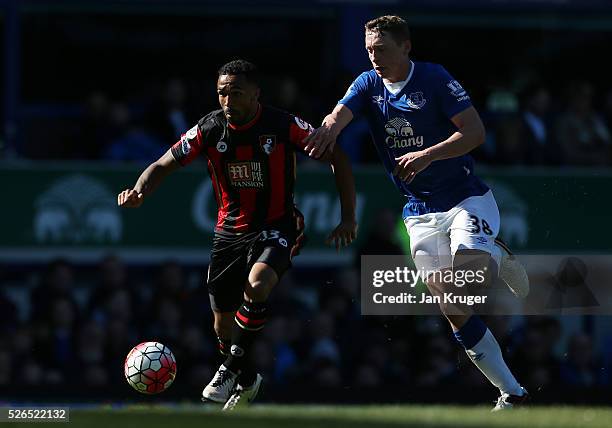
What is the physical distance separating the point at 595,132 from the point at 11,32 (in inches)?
268

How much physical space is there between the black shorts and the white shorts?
911 mm

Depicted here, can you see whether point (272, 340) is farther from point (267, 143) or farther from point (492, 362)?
point (492, 362)

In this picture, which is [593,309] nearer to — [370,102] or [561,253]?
[561,253]

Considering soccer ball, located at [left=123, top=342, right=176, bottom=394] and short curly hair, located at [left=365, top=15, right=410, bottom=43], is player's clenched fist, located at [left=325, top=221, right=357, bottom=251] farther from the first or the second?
soccer ball, located at [left=123, top=342, right=176, bottom=394]

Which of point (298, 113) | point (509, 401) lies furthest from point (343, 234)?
point (298, 113)

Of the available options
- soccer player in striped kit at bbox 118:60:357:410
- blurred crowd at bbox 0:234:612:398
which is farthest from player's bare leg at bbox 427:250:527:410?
blurred crowd at bbox 0:234:612:398

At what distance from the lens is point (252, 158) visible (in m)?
10.3

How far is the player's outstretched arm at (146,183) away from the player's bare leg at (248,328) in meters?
0.94

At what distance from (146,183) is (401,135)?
181cm

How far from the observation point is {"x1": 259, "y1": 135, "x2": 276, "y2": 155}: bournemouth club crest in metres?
10.3

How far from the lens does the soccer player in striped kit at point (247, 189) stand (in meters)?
10.1

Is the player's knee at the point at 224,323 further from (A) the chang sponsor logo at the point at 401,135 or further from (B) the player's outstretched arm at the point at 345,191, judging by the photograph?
(A) the chang sponsor logo at the point at 401,135

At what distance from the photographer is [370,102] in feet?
33.6

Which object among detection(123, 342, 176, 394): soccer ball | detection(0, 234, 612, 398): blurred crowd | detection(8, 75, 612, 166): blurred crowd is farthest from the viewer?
detection(8, 75, 612, 166): blurred crowd
